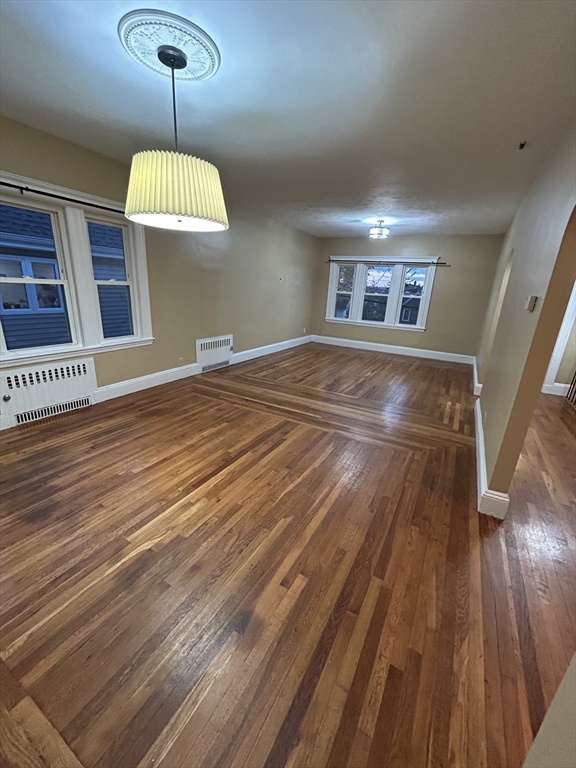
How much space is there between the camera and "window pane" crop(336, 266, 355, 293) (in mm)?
7535

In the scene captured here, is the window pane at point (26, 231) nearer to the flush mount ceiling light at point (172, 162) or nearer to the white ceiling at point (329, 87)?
the white ceiling at point (329, 87)

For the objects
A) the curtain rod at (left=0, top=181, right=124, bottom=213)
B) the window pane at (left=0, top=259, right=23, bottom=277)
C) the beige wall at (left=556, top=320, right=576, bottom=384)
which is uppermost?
the curtain rod at (left=0, top=181, right=124, bottom=213)

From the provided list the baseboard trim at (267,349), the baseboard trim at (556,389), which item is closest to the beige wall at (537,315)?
the baseboard trim at (556,389)

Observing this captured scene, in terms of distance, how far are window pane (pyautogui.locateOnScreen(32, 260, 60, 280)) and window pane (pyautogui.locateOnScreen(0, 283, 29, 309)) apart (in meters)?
4.30

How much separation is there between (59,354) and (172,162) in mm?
2497

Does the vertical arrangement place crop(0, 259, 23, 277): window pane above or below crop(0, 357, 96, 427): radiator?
above

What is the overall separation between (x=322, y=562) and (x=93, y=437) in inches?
93.4

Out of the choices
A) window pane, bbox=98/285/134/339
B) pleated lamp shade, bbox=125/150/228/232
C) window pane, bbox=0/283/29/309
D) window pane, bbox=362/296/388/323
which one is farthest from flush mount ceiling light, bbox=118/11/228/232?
window pane, bbox=0/283/29/309

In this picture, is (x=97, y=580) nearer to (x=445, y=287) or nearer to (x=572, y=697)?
(x=572, y=697)

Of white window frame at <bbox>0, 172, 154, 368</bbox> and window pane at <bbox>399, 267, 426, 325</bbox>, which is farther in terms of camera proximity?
window pane at <bbox>399, 267, 426, 325</bbox>

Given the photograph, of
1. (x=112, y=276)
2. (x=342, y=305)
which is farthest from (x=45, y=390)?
(x=342, y=305)

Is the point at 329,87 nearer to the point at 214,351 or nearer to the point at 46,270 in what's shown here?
the point at 46,270

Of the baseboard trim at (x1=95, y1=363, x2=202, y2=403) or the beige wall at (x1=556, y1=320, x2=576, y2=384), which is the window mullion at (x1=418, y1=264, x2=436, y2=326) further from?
the baseboard trim at (x1=95, y1=363, x2=202, y2=403)

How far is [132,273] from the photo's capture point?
12.2 feet
